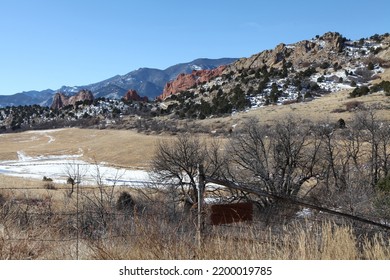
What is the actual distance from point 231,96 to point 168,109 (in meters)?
16.6

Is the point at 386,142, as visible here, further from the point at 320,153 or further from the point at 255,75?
the point at 255,75

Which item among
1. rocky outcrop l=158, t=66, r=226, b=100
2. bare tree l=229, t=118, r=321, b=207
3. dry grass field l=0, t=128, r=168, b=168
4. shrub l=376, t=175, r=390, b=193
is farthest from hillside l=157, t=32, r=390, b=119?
rocky outcrop l=158, t=66, r=226, b=100

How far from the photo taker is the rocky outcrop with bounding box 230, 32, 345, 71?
115 meters

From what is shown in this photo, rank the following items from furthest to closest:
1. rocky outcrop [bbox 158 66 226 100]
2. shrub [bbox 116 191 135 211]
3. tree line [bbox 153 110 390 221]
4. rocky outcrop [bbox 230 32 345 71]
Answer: rocky outcrop [bbox 158 66 226 100] → rocky outcrop [bbox 230 32 345 71] → tree line [bbox 153 110 390 221] → shrub [bbox 116 191 135 211]

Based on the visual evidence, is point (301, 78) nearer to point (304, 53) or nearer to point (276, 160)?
point (304, 53)

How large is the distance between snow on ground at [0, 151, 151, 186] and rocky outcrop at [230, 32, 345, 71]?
227ft

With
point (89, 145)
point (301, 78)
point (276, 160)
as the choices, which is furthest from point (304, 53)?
point (276, 160)

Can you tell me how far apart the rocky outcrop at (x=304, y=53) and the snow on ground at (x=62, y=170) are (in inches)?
2725

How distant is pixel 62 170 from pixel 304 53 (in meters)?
86.9

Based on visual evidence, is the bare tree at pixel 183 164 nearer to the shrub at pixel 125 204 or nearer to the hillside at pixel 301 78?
the shrub at pixel 125 204

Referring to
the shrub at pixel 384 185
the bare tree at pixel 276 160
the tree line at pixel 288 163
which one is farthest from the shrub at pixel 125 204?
the shrub at pixel 384 185

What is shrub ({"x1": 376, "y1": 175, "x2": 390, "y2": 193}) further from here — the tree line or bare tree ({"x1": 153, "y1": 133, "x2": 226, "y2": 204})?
bare tree ({"x1": 153, "y1": 133, "x2": 226, "y2": 204})

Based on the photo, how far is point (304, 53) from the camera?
12225cm
